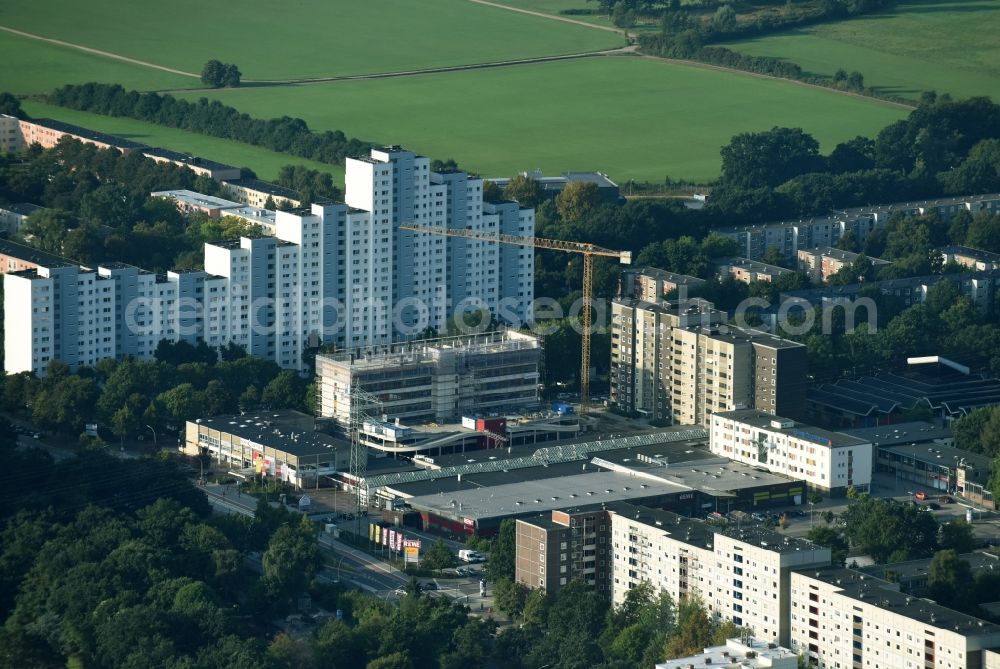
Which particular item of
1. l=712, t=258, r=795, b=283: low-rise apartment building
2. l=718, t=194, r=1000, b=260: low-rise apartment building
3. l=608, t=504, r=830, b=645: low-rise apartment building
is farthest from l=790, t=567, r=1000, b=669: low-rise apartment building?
l=718, t=194, r=1000, b=260: low-rise apartment building

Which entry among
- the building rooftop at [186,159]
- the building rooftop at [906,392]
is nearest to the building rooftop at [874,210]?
the building rooftop at [906,392]

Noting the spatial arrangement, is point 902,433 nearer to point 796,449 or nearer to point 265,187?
point 796,449

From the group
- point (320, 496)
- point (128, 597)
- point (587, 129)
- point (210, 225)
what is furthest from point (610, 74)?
point (128, 597)

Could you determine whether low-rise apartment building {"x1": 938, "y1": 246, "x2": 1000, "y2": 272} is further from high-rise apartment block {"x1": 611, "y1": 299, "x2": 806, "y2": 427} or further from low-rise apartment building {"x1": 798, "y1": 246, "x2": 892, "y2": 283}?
high-rise apartment block {"x1": 611, "y1": 299, "x2": 806, "y2": 427}

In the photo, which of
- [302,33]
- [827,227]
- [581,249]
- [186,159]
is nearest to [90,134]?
[186,159]

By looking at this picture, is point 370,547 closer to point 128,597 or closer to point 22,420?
point 128,597

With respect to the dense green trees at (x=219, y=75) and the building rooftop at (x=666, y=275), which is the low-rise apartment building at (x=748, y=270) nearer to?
the building rooftop at (x=666, y=275)

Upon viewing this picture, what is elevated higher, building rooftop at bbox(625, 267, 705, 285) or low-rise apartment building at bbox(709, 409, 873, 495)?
building rooftop at bbox(625, 267, 705, 285)
